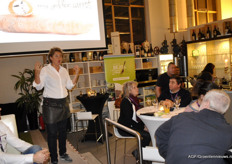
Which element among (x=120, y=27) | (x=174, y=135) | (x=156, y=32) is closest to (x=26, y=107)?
(x=120, y=27)

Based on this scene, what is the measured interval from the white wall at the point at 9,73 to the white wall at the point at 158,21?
4.45 meters

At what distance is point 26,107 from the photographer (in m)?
5.43

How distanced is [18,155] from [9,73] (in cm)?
444

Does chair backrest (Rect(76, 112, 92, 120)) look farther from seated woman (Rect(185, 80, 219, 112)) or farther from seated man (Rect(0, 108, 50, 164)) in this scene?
seated woman (Rect(185, 80, 219, 112))

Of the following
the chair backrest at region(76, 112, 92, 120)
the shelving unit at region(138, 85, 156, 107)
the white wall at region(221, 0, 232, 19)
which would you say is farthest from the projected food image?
the white wall at region(221, 0, 232, 19)

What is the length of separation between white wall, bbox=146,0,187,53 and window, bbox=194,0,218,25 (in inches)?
63.6

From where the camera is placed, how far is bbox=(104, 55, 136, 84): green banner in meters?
5.93

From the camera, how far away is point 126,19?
315 inches

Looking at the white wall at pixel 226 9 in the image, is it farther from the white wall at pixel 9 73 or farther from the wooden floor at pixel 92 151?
the white wall at pixel 9 73

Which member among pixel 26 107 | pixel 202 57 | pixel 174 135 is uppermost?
pixel 202 57

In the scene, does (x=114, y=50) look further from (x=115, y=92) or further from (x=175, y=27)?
(x=175, y=27)

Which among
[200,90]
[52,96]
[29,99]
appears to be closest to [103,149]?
[52,96]

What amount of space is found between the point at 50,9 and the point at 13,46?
3.41 feet

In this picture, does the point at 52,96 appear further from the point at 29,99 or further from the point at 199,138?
the point at 29,99
